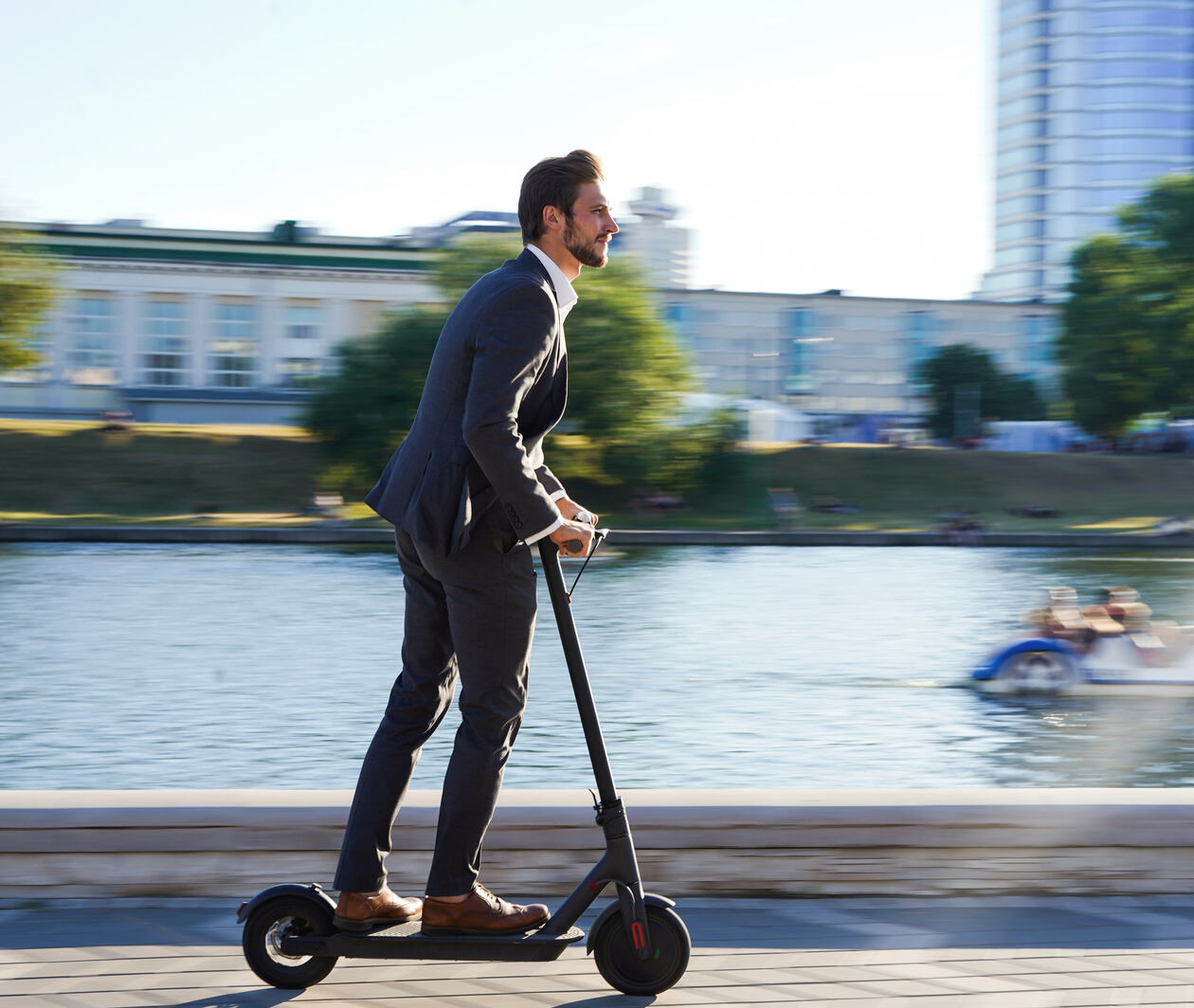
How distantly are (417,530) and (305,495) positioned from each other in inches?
1774

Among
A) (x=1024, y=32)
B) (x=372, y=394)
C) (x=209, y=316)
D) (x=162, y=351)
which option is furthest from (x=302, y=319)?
(x=1024, y=32)

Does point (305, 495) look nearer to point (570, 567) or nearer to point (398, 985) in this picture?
point (570, 567)

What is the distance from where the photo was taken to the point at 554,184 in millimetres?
3092

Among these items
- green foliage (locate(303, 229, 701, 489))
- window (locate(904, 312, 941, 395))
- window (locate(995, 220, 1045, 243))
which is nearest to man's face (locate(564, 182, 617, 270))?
green foliage (locate(303, 229, 701, 489))

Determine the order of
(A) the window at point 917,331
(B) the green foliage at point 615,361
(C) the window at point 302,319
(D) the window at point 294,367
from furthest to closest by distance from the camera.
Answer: (A) the window at point 917,331, (C) the window at point 302,319, (D) the window at point 294,367, (B) the green foliage at point 615,361

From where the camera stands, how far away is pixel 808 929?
11.5ft

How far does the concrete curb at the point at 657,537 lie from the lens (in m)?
33.8

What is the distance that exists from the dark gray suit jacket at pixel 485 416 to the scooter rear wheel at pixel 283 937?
829mm

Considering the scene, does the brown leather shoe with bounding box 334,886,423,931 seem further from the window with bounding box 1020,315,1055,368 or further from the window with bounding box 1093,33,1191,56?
the window with bounding box 1093,33,1191,56

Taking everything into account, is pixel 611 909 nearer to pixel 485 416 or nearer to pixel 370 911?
pixel 370 911

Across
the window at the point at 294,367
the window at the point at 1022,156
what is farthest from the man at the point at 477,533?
the window at the point at 1022,156

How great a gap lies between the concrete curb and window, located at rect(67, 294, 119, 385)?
1946 inches

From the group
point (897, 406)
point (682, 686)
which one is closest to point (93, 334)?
point (897, 406)

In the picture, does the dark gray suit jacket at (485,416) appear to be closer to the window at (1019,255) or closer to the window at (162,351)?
the window at (162,351)
